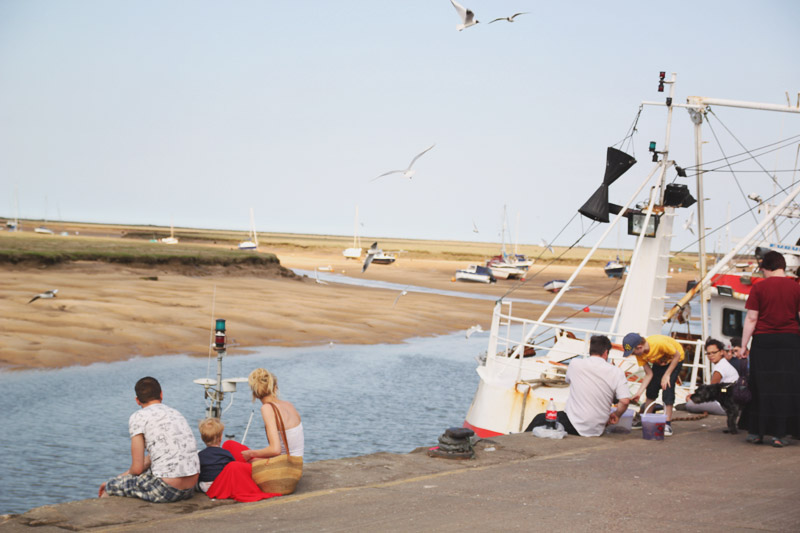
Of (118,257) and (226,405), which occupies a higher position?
(118,257)

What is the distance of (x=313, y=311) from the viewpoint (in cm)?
3756

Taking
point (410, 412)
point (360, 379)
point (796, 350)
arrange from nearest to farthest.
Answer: point (796, 350) → point (410, 412) → point (360, 379)

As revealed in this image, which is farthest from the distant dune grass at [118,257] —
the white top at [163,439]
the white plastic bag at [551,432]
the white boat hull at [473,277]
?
the white top at [163,439]

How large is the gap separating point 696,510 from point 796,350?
3.32 meters

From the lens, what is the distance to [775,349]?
909 cm

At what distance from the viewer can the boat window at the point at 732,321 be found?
16500 mm

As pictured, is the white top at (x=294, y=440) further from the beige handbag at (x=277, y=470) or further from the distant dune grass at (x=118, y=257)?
the distant dune grass at (x=118, y=257)

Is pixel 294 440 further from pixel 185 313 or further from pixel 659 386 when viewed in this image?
pixel 185 313

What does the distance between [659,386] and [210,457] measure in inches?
265

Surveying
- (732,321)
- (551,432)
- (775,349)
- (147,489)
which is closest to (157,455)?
(147,489)

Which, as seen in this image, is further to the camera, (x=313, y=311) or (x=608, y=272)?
(x=608, y=272)

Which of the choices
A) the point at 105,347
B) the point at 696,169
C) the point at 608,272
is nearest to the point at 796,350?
the point at 696,169

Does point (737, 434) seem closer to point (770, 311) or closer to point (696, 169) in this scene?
point (770, 311)

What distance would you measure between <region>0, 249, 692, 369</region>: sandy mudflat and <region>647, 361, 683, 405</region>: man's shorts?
1690cm
